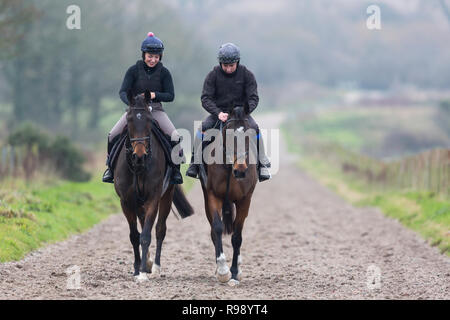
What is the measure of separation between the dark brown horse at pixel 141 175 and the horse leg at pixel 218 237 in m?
0.83

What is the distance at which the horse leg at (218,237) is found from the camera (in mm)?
11219

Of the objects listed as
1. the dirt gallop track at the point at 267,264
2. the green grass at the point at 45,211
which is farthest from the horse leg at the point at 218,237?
the green grass at the point at 45,211

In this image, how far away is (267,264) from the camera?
13375 mm

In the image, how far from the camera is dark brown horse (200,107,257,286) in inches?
441

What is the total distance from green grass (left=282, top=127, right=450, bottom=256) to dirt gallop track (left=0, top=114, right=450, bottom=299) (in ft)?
1.11

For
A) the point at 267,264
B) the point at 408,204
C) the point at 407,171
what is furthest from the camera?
the point at 407,171

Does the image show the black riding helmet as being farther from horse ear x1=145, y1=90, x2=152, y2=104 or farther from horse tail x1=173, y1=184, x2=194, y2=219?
horse tail x1=173, y1=184, x2=194, y2=219

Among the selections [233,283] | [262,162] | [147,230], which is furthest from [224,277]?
[262,162]

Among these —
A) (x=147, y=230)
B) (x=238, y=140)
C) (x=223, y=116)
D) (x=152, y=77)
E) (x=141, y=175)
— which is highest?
(x=152, y=77)

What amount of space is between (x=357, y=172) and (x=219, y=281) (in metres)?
23.2

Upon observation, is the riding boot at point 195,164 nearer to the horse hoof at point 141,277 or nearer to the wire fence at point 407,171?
the horse hoof at point 141,277

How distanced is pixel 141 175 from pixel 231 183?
134 cm

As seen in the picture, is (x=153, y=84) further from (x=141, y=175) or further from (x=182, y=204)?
(x=182, y=204)

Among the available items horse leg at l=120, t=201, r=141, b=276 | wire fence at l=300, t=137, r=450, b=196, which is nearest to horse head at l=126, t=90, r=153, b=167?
horse leg at l=120, t=201, r=141, b=276
